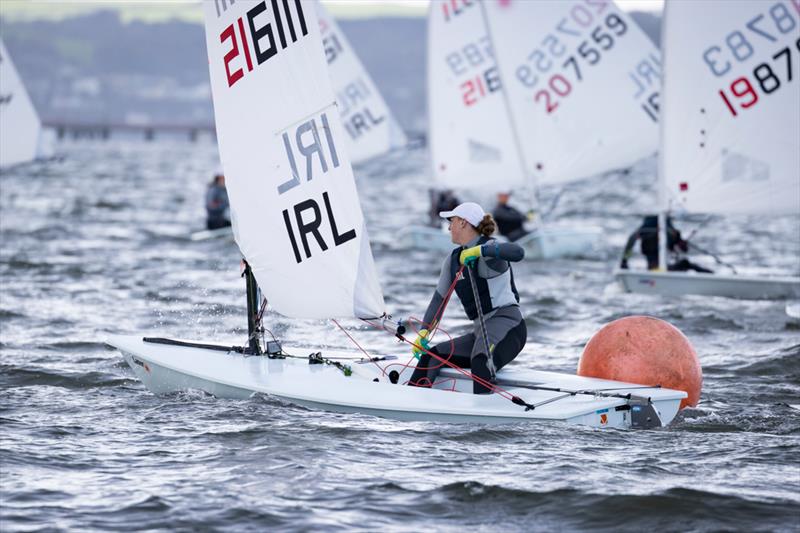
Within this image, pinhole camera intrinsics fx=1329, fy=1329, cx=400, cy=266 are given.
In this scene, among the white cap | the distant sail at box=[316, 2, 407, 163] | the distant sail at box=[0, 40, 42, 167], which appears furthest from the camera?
the distant sail at box=[316, 2, 407, 163]

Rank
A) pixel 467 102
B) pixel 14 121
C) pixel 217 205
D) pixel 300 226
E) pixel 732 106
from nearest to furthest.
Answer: pixel 300 226 < pixel 732 106 < pixel 14 121 < pixel 467 102 < pixel 217 205

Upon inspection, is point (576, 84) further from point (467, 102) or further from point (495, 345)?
point (495, 345)

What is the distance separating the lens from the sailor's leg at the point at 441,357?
7270 mm

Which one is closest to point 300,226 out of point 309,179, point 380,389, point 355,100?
point 309,179

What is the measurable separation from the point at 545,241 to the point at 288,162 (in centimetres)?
998

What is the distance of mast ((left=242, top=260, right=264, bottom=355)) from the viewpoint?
7691 millimetres

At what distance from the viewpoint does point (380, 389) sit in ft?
23.2

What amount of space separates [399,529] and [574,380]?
2.05 meters

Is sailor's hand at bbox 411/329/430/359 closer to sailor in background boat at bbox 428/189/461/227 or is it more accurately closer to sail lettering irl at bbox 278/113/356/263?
sail lettering irl at bbox 278/113/356/263

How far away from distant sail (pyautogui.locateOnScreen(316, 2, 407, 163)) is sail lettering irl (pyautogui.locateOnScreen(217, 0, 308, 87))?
14.2m

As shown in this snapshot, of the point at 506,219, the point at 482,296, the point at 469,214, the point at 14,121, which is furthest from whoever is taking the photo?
the point at 506,219

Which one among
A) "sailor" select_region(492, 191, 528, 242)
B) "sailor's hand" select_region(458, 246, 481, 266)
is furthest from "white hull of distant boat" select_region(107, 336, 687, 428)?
"sailor" select_region(492, 191, 528, 242)

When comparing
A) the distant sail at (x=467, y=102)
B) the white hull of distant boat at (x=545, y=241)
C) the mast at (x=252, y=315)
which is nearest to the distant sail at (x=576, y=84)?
the distant sail at (x=467, y=102)

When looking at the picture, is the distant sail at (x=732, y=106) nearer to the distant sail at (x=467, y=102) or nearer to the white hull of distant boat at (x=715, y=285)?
the white hull of distant boat at (x=715, y=285)
